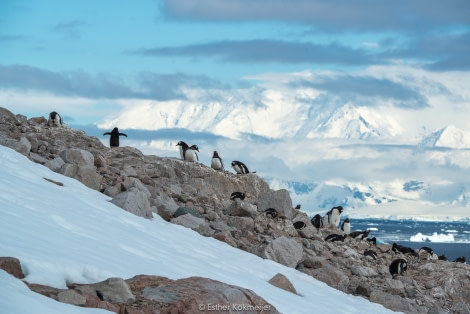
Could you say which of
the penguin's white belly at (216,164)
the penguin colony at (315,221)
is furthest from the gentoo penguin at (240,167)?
the penguin's white belly at (216,164)

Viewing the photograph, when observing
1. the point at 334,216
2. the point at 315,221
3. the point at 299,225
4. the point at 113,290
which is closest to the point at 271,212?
the point at 299,225

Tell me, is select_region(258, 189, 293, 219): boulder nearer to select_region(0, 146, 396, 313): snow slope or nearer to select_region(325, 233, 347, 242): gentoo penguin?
select_region(325, 233, 347, 242): gentoo penguin

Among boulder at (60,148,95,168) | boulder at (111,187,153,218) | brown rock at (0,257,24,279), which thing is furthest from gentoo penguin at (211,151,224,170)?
brown rock at (0,257,24,279)

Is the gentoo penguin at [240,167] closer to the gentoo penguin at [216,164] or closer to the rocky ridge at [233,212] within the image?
the gentoo penguin at [216,164]

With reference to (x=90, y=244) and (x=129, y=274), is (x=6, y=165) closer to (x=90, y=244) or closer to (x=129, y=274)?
(x=90, y=244)

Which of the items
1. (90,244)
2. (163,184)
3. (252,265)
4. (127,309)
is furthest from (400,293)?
(127,309)

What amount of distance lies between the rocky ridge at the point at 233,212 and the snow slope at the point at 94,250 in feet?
2.41

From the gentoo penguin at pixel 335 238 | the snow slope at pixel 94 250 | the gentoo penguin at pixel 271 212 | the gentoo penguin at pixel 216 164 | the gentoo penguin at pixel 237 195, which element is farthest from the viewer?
the gentoo penguin at pixel 216 164

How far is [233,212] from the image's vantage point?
74.0ft

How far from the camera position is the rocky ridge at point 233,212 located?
19812 millimetres

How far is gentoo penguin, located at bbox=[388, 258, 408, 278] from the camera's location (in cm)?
2454

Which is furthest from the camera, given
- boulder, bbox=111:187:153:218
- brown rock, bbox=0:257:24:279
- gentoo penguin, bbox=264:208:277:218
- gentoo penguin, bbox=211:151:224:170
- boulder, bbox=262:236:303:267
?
gentoo penguin, bbox=211:151:224:170

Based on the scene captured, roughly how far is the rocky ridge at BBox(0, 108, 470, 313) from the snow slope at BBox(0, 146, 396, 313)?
0.73 meters

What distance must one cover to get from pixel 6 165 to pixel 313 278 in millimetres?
7380
